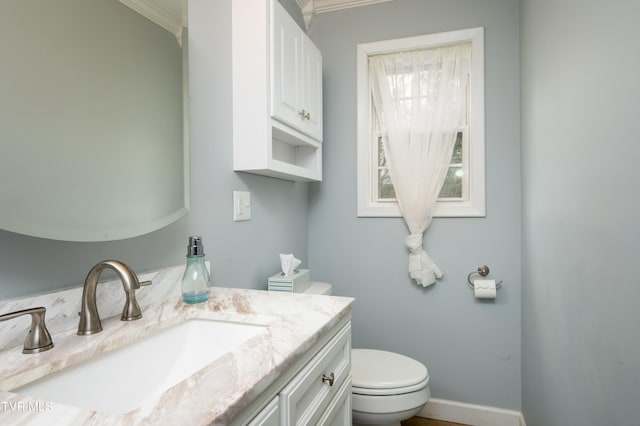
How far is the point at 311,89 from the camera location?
1809 millimetres

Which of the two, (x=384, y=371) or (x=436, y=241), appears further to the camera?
(x=436, y=241)

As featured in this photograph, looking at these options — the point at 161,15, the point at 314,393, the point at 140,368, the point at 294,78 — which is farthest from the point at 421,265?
the point at 161,15

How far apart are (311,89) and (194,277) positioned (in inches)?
45.8

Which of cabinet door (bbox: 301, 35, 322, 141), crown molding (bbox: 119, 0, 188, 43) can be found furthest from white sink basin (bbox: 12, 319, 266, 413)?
cabinet door (bbox: 301, 35, 322, 141)

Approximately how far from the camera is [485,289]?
190 cm

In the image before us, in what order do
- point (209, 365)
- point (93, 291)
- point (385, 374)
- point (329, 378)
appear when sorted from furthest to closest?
point (385, 374), point (329, 378), point (93, 291), point (209, 365)

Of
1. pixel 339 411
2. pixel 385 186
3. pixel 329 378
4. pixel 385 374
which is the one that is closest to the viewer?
pixel 329 378

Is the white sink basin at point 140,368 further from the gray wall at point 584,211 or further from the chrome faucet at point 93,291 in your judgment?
the gray wall at point 584,211

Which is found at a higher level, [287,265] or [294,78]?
[294,78]

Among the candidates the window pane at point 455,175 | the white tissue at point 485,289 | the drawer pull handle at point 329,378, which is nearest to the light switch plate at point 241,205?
the drawer pull handle at point 329,378

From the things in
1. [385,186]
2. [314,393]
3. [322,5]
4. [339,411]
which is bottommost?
[339,411]

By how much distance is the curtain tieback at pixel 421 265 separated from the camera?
2021 mm

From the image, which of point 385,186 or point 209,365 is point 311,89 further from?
point 209,365

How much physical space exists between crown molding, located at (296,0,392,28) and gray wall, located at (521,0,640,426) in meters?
0.99
